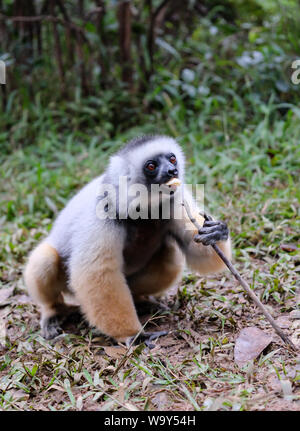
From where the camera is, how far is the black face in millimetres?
3809

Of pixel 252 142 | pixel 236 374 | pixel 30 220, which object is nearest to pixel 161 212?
pixel 236 374

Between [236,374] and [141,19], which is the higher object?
[141,19]

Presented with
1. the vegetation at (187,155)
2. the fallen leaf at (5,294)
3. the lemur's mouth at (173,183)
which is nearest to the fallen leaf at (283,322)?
the vegetation at (187,155)

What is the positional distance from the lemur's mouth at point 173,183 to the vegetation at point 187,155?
128 cm

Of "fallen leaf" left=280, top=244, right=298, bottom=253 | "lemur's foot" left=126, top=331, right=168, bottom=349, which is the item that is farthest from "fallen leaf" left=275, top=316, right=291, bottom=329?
"fallen leaf" left=280, top=244, right=298, bottom=253

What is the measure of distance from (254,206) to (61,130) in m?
4.97

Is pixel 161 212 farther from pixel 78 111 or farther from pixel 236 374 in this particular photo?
pixel 78 111

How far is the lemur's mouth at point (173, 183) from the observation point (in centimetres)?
375

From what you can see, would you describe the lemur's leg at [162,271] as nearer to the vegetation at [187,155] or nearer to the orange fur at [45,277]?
the vegetation at [187,155]

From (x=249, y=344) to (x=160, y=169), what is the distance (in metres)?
1.60

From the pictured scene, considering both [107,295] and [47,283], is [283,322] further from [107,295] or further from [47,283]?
[47,283]

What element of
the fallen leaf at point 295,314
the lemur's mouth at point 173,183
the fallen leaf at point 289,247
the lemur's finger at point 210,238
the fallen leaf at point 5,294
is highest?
the lemur's mouth at point 173,183

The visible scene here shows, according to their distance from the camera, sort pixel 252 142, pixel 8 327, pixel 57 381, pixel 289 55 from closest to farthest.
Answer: pixel 57 381
pixel 8 327
pixel 252 142
pixel 289 55

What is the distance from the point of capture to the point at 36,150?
28.2ft
